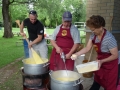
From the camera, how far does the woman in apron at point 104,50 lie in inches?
80.6

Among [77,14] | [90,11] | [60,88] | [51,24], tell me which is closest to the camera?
[60,88]

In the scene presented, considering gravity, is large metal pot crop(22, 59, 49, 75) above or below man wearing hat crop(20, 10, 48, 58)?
below

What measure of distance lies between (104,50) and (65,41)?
2.42 ft

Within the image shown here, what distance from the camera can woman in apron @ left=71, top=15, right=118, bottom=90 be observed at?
205 cm

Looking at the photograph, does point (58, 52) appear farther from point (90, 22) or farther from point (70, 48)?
point (90, 22)

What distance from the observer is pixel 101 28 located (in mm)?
2088

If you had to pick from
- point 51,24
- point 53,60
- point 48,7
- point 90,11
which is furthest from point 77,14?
point 53,60

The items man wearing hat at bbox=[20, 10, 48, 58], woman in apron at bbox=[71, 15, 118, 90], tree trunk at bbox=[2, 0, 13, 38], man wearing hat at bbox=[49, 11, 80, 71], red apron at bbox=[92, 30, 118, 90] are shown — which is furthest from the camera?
tree trunk at bbox=[2, 0, 13, 38]

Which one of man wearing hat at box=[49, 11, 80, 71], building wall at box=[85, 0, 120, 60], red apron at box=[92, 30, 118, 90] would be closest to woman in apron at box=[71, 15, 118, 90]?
red apron at box=[92, 30, 118, 90]

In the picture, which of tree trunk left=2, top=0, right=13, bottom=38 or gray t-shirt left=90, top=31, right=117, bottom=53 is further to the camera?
tree trunk left=2, top=0, right=13, bottom=38

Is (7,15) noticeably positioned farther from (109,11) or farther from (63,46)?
(63,46)

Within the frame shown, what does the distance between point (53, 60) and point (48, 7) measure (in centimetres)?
1003

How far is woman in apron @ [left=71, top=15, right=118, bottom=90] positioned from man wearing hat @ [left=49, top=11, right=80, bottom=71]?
0.41m

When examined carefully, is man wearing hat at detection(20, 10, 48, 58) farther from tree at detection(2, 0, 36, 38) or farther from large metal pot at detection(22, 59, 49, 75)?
tree at detection(2, 0, 36, 38)
